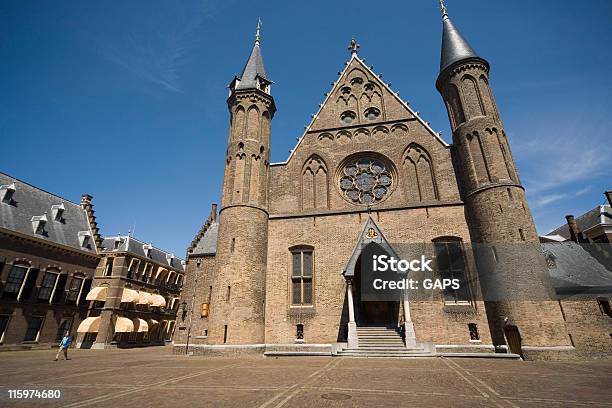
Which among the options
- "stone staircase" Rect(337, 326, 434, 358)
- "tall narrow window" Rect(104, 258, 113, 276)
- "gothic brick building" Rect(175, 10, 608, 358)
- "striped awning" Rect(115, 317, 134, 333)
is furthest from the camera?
"tall narrow window" Rect(104, 258, 113, 276)

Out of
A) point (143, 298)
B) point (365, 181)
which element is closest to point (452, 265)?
point (365, 181)

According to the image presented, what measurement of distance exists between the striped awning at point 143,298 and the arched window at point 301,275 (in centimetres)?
2384

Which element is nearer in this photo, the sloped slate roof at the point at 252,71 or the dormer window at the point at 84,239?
the sloped slate roof at the point at 252,71

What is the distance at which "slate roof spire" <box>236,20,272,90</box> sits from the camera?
22.5 metres

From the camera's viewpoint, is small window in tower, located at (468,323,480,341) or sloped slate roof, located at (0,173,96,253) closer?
small window in tower, located at (468,323,480,341)

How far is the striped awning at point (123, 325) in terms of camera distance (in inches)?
1219

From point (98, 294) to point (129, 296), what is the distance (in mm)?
3205

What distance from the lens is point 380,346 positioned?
1480 cm

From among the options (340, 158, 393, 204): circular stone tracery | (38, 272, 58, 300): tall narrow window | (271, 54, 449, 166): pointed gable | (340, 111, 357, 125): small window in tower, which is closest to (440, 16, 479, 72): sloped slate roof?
(271, 54, 449, 166): pointed gable

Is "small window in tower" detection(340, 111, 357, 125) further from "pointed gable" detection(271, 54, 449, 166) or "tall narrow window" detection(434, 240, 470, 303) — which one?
"tall narrow window" detection(434, 240, 470, 303)

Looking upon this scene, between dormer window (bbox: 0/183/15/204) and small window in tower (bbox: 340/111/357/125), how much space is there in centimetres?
2908

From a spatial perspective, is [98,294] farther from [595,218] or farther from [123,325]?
[595,218]

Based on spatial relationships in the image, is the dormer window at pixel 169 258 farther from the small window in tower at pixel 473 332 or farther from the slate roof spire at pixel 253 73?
the small window in tower at pixel 473 332

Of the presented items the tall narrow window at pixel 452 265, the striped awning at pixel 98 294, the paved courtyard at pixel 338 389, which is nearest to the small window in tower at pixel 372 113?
the tall narrow window at pixel 452 265
